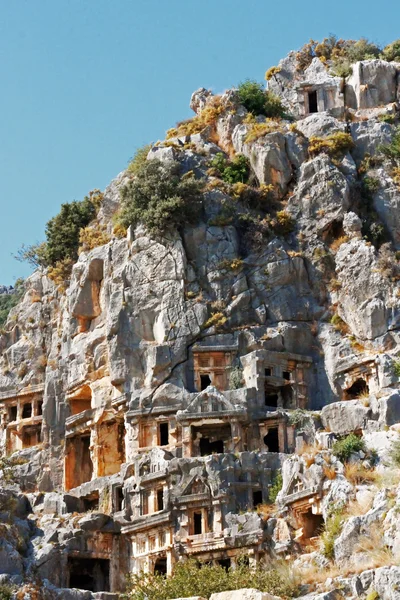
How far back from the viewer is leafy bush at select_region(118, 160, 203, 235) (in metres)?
57.7

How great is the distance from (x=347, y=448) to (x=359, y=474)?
1.49 meters

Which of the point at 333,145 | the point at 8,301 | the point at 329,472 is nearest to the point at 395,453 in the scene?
the point at 329,472

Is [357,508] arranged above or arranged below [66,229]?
below

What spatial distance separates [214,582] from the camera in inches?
A: 1563

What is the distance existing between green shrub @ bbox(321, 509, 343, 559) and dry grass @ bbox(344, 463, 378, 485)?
1680mm

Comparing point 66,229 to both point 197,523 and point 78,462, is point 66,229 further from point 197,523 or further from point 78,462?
point 197,523

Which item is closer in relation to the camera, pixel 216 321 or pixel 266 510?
pixel 266 510

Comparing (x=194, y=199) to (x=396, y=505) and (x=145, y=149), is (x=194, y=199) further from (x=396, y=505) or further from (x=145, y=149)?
(x=396, y=505)

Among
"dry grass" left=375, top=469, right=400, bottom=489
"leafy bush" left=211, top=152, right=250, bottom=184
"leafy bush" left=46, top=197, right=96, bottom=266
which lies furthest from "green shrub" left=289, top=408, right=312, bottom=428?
"leafy bush" left=46, top=197, right=96, bottom=266

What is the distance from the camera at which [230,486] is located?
48000 millimetres

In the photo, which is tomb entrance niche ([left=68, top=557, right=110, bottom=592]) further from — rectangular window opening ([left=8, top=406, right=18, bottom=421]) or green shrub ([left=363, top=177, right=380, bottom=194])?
green shrub ([left=363, top=177, right=380, bottom=194])

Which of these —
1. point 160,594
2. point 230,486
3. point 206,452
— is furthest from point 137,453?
point 160,594

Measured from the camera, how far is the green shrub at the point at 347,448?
45438 mm

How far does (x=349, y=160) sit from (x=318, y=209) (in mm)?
3855
